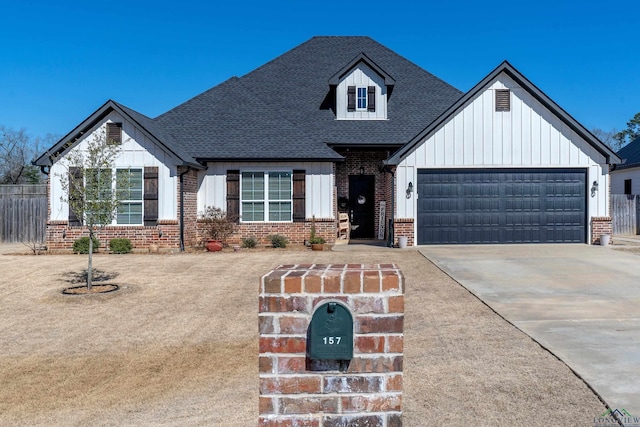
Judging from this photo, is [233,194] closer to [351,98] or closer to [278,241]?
[278,241]

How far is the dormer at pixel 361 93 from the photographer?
20.4 m

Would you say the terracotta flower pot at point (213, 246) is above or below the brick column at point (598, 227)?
below

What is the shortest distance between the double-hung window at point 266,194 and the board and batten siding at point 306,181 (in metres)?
0.29

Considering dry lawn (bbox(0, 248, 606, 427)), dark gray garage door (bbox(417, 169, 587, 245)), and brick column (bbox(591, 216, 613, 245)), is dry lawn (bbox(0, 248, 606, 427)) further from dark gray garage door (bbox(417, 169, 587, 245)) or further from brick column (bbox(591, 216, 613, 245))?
brick column (bbox(591, 216, 613, 245))

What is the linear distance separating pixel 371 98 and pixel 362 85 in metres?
0.65

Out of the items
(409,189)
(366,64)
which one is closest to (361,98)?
(366,64)

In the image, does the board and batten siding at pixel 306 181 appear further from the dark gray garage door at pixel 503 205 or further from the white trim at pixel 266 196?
the dark gray garage door at pixel 503 205

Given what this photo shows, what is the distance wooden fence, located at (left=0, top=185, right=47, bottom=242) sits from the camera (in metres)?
20.2

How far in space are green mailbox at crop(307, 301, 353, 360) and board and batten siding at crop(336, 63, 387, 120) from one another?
18.6 m

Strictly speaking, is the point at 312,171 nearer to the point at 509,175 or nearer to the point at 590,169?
the point at 509,175

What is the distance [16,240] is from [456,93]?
2006 centimetres

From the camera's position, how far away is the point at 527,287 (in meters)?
9.73

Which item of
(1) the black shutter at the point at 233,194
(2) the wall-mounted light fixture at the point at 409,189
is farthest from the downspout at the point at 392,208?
(1) the black shutter at the point at 233,194

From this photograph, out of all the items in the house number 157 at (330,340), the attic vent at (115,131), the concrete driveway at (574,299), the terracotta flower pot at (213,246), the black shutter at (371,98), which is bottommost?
the concrete driveway at (574,299)
